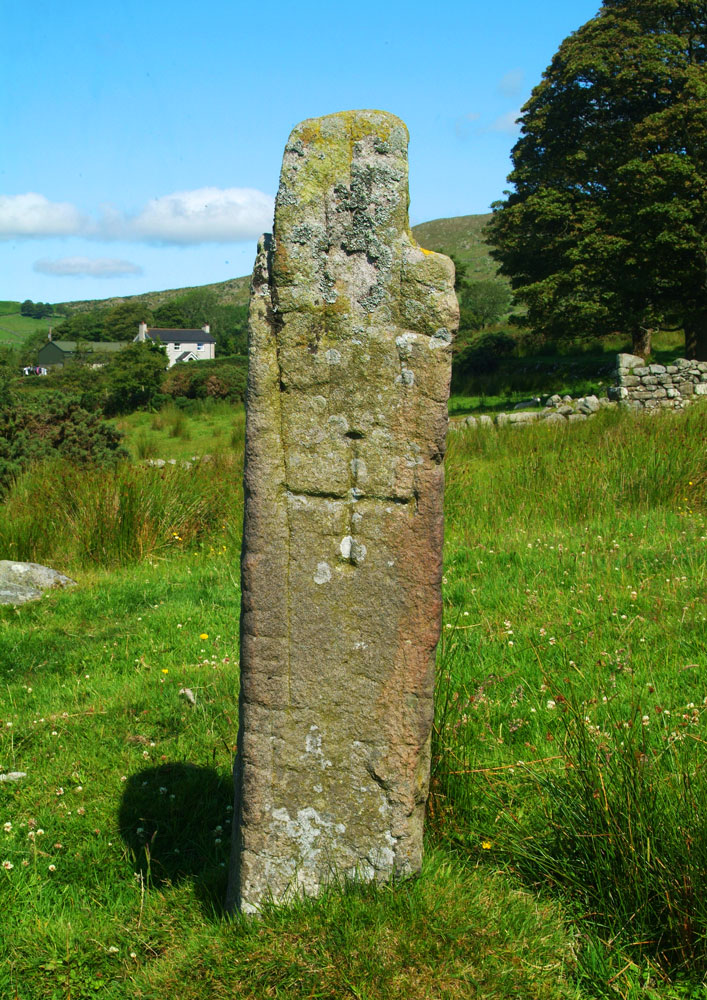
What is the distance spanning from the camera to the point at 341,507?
274 centimetres

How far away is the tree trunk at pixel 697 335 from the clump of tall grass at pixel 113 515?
18128 millimetres

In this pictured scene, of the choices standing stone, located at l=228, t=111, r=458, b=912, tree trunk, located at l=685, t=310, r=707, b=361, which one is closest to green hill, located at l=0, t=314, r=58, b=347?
tree trunk, located at l=685, t=310, r=707, b=361

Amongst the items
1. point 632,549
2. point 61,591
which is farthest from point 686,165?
point 61,591

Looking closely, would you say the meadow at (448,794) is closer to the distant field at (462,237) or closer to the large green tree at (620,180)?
the large green tree at (620,180)

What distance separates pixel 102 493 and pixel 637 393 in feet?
41.8

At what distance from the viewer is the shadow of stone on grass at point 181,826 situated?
3.23m

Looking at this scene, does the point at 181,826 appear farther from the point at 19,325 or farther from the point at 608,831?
the point at 19,325

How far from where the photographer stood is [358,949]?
249 centimetres

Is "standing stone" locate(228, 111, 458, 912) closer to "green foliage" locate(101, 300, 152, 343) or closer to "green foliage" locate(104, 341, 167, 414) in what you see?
"green foliage" locate(104, 341, 167, 414)

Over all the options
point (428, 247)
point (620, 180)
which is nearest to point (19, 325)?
point (428, 247)

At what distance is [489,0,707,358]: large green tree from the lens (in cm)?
2153

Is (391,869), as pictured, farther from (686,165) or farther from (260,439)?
(686,165)

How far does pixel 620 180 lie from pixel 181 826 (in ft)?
77.9

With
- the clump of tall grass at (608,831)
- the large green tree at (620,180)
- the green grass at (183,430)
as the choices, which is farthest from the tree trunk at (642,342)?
the clump of tall grass at (608,831)
